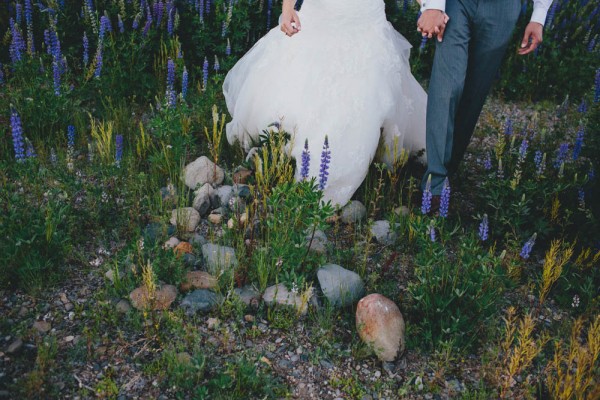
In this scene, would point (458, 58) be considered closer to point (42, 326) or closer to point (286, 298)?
point (286, 298)

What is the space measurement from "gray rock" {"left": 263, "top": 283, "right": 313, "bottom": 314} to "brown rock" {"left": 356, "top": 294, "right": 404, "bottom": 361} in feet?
1.00

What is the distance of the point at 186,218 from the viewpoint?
3807 mm

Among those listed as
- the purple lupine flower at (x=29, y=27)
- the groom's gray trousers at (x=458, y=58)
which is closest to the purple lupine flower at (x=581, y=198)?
the groom's gray trousers at (x=458, y=58)

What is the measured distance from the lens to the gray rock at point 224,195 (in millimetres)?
4105

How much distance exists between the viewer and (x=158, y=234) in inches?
144

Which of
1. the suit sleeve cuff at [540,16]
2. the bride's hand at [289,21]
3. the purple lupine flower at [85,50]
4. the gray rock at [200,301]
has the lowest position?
the gray rock at [200,301]

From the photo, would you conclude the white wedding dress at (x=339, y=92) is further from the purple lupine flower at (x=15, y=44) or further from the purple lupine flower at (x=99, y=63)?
the purple lupine flower at (x=15, y=44)

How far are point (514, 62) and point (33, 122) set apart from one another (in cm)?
488

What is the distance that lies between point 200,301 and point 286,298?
1.55 feet

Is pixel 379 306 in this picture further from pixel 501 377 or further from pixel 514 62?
pixel 514 62

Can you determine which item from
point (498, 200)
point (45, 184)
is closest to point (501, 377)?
point (498, 200)

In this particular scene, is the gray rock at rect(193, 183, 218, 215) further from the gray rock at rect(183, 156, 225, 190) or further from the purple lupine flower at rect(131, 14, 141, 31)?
the purple lupine flower at rect(131, 14, 141, 31)

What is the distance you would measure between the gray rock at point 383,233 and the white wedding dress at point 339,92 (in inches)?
11.6

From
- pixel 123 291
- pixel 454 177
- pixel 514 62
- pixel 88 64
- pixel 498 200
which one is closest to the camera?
pixel 123 291
